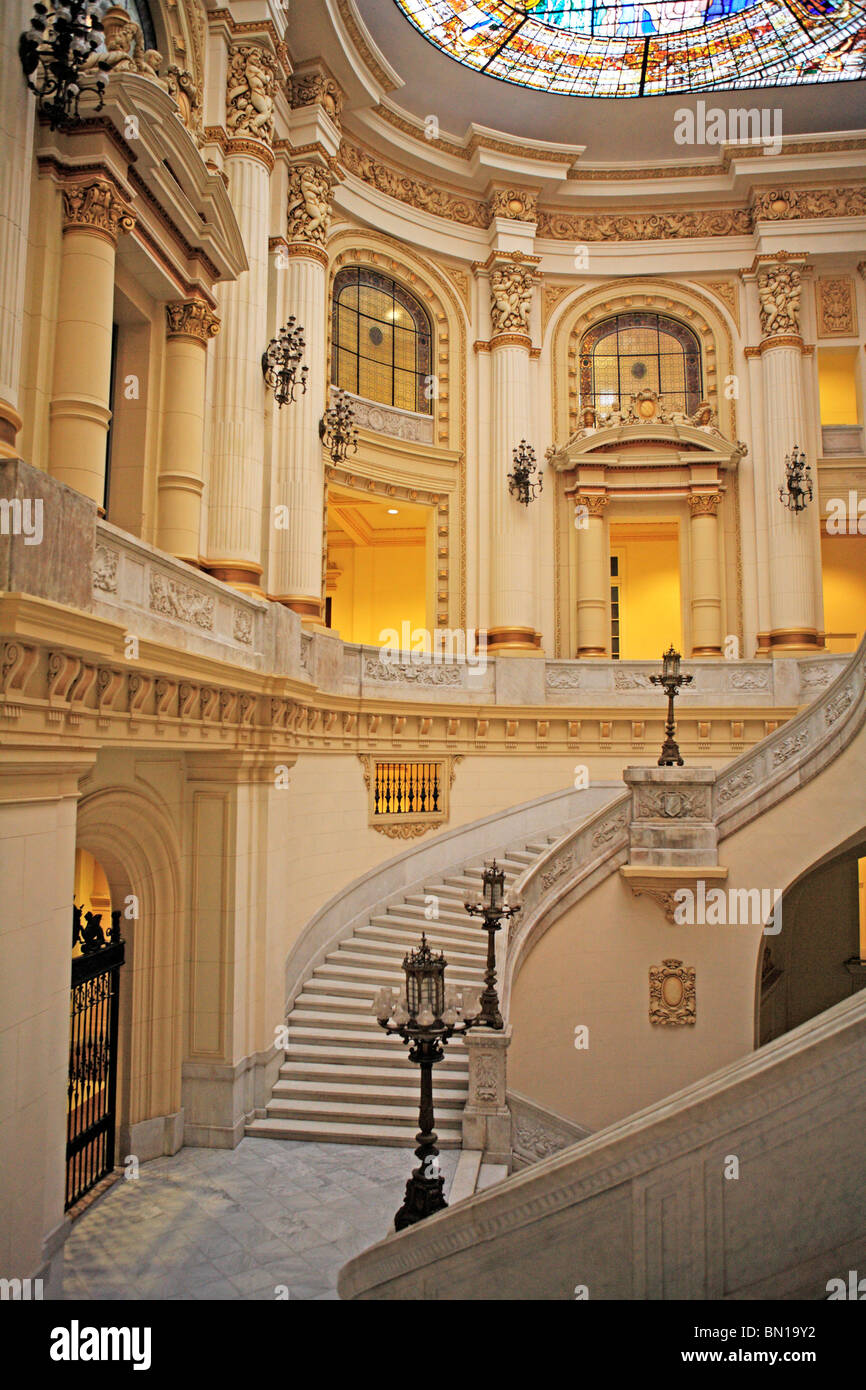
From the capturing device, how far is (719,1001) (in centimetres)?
1267

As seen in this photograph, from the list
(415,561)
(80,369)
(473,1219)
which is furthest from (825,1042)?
(415,561)

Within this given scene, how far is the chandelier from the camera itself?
21.5ft

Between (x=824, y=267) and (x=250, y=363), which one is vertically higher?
(x=824, y=267)

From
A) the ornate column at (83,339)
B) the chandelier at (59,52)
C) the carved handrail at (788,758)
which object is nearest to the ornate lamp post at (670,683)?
the carved handrail at (788,758)

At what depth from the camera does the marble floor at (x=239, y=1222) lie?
23.3 feet

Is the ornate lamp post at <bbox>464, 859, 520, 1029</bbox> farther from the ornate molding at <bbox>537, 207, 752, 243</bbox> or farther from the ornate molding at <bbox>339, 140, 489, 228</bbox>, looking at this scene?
the ornate molding at <bbox>537, 207, 752, 243</bbox>

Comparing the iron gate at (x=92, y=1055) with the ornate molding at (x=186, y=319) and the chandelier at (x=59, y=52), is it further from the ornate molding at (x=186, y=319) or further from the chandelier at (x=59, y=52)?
the chandelier at (x=59, y=52)

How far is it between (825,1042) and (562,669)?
12853 mm

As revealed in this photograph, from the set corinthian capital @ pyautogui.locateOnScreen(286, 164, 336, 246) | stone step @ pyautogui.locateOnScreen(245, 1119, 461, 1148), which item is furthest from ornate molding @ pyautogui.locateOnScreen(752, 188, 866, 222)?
stone step @ pyautogui.locateOnScreen(245, 1119, 461, 1148)

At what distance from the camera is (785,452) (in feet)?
60.0

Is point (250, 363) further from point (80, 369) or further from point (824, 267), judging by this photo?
point (824, 267)

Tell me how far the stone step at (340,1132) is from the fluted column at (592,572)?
10762 millimetres

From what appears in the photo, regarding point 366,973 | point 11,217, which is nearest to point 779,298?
point 366,973

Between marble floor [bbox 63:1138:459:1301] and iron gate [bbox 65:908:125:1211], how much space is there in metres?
0.34
